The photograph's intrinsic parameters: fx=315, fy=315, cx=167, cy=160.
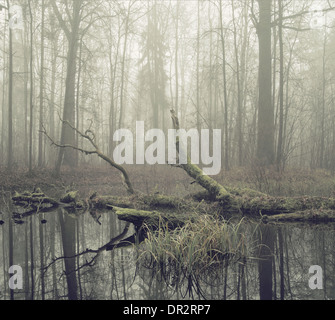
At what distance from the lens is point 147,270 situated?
4445 millimetres

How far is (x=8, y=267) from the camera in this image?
4.64 meters

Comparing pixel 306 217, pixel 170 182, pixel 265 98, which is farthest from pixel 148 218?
pixel 265 98

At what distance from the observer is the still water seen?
3.75 meters

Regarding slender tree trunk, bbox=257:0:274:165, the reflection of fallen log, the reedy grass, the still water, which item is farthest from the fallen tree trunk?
slender tree trunk, bbox=257:0:274:165

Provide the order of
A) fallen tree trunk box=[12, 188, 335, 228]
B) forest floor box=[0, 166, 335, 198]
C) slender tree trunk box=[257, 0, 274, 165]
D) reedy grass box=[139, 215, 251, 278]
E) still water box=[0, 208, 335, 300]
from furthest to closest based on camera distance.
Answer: slender tree trunk box=[257, 0, 274, 165] → forest floor box=[0, 166, 335, 198] → fallen tree trunk box=[12, 188, 335, 228] → reedy grass box=[139, 215, 251, 278] → still water box=[0, 208, 335, 300]

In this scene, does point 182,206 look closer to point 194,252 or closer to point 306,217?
point 306,217

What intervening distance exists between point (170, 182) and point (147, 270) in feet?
31.9

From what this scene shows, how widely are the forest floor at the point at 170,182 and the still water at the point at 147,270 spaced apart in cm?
308

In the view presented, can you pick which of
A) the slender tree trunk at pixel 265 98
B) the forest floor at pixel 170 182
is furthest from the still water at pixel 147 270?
the slender tree trunk at pixel 265 98

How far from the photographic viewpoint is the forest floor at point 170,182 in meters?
10.1

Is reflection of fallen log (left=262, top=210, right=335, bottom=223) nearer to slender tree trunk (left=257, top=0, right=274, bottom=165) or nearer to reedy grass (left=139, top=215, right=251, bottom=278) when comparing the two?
reedy grass (left=139, top=215, right=251, bottom=278)

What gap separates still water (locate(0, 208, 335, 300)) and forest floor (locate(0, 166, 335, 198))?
10.1 ft
